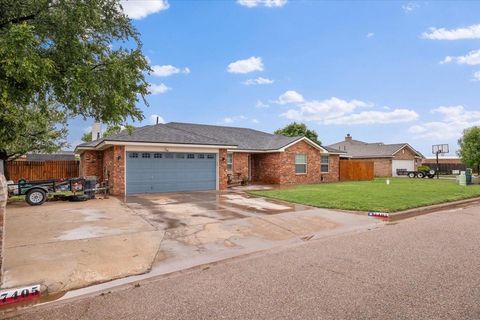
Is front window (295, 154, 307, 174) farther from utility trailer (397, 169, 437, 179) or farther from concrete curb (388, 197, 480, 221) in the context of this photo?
utility trailer (397, 169, 437, 179)

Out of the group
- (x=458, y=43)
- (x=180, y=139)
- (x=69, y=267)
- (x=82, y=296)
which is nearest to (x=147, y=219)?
(x=69, y=267)

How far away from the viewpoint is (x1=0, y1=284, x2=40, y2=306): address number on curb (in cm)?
421

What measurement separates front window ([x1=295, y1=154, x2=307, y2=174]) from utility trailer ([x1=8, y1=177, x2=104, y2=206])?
14137mm

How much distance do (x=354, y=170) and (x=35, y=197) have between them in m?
23.8

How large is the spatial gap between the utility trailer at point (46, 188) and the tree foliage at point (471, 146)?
33640 mm

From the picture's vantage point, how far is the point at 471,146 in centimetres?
3052

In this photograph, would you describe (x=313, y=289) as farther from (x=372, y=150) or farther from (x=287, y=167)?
(x=372, y=150)

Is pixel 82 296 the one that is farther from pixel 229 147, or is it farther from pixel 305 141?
pixel 305 141

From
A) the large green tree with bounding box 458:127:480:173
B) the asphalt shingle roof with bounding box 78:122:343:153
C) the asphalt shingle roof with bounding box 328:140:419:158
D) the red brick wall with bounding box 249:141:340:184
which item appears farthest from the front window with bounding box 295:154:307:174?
the large green tree with bounding box 458:127:480:173

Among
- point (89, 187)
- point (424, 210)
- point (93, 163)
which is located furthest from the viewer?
point (93, 163)

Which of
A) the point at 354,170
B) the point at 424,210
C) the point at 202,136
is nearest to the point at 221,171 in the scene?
the point at 202,136

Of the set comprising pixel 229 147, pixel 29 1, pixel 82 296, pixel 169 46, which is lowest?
pixel 82 296

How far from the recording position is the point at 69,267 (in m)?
5.40

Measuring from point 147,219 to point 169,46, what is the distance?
10.5 meters
